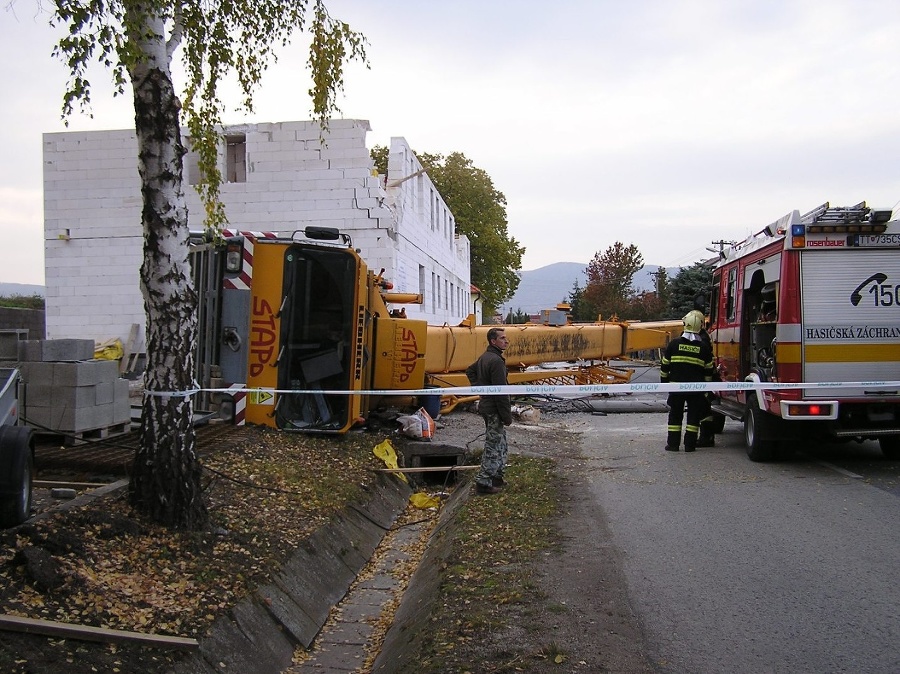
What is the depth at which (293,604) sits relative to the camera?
18.5 ft

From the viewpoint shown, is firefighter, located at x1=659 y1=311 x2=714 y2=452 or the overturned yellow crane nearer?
firefighter, located at x1=659 y1=311 x2=714 y2=452

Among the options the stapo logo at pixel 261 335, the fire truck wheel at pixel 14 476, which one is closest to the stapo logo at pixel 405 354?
the stapo logo at pixel 261 335

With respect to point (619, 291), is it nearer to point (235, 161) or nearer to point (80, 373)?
point (235, 161)

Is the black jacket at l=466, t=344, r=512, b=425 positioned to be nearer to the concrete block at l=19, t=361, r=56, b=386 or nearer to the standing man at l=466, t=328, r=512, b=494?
the standing man at l=466, t=328, r=512, b=494

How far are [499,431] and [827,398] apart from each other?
12.1 feet

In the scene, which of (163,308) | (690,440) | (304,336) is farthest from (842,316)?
(163,308)

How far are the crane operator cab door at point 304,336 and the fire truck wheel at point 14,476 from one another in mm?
4560

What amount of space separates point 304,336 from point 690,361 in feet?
17.2

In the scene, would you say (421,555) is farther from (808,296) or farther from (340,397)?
(808,296)

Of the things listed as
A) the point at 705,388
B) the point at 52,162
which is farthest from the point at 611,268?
the point at 705,388

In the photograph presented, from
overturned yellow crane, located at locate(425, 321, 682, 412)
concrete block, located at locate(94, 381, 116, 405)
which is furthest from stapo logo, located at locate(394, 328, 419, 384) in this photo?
concrete block, located at locate(94, 381, 116, 405)

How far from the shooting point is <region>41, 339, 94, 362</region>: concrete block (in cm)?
724

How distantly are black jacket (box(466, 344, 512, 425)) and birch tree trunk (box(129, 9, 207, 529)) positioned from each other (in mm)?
3142

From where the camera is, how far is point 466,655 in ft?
13.7
